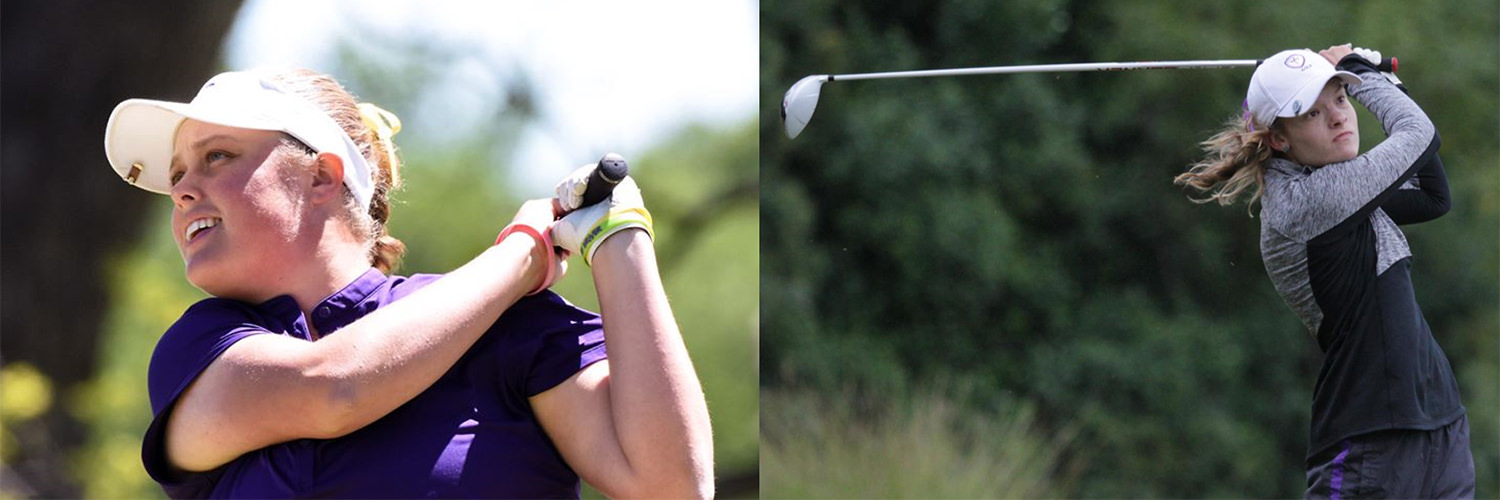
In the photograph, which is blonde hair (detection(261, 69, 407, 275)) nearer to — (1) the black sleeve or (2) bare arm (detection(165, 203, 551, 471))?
(2) bare arm (detection(165, 203, 551, 471))

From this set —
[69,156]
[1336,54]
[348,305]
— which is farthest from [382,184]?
[69,156]

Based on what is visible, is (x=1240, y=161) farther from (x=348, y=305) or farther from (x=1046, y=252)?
(x=1046, y=252)

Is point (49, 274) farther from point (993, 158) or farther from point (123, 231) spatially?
point (993, 158)

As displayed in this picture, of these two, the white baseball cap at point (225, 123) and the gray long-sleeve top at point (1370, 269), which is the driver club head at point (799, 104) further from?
the white baseball cap at point (225, 123)

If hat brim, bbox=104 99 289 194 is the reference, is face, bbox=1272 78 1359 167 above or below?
Result: below

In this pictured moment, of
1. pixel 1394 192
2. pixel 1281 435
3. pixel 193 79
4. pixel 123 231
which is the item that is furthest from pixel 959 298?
pixel 123 231

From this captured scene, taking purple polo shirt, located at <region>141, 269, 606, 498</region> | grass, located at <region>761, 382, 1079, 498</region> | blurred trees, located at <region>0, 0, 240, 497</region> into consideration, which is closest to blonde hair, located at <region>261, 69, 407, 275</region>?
purple polo shirt, located at <region>141, 269, 606, 498</region>

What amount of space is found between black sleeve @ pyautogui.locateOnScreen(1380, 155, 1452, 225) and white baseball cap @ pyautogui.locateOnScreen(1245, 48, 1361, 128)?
22 centimetres

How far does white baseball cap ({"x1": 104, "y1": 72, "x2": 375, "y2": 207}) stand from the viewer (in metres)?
1.38

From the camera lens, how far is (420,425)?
4.30ft

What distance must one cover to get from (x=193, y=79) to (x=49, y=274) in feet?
4.12

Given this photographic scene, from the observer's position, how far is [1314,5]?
4570mm

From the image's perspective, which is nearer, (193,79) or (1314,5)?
(1314,5)

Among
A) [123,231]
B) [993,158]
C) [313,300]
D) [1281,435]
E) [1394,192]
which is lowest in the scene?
[1281,435]
